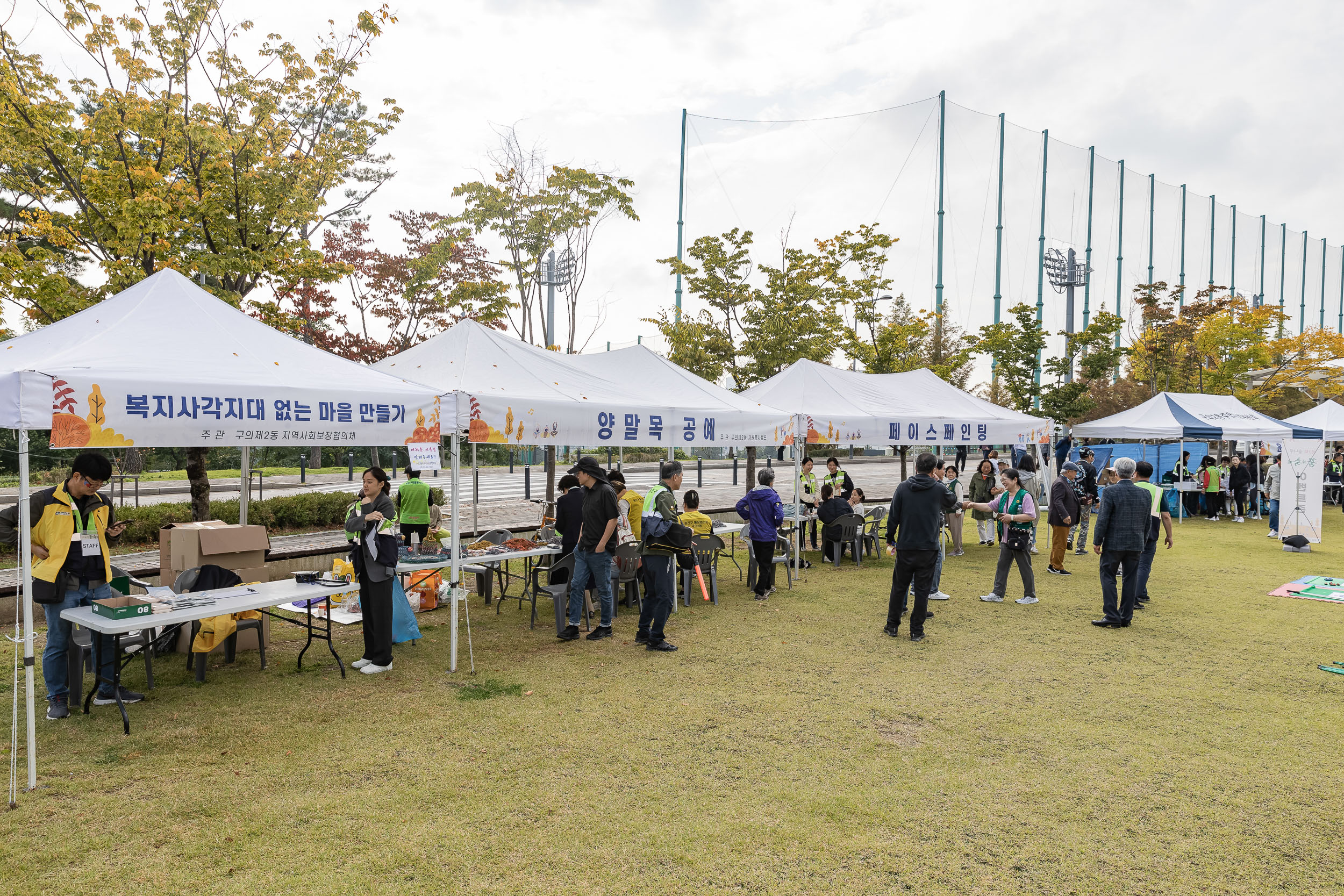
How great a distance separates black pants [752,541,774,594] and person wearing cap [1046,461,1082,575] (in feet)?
14.2

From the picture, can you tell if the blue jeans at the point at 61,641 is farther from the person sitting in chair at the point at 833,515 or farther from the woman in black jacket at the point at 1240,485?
the woman in black jacket at the point at 1240,485

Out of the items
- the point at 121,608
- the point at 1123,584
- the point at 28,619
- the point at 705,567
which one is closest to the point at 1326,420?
the point at 1123,584

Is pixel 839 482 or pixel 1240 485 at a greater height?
pixel 839 482

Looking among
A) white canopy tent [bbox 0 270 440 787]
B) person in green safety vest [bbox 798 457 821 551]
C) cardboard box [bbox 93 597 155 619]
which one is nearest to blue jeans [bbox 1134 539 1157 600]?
person in green safety vest [bbox 798 457 821 551]

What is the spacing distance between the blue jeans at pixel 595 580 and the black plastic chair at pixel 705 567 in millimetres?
1392

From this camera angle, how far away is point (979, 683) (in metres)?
5.95

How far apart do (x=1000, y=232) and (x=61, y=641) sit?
38.2 meters

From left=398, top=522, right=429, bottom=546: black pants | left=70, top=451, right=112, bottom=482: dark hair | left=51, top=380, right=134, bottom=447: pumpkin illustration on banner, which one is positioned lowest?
left=398, top=522, right=429, bottom=546: black pants

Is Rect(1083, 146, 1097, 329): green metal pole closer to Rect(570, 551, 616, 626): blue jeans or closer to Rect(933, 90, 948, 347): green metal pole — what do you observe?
Rect(933, 90, 948, 347): green metal pole

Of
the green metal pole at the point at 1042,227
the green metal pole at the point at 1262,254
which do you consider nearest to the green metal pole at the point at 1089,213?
the green metal pole at the point at 1042,227

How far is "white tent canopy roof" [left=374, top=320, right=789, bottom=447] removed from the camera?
6.54 m

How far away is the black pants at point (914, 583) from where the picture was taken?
700cm

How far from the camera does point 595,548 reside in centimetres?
684

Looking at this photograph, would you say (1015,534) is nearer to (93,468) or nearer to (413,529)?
(413,529)
